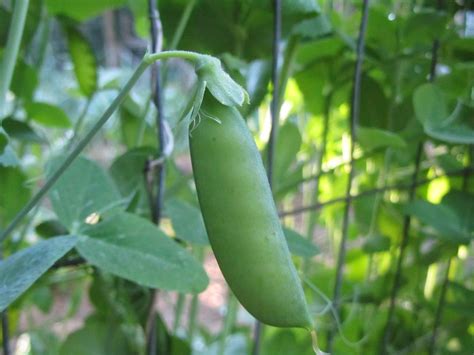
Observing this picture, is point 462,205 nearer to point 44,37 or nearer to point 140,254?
point 140,254

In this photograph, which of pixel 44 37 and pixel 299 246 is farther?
pixel 44 37

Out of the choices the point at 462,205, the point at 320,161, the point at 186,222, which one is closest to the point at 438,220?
the point at 462,205

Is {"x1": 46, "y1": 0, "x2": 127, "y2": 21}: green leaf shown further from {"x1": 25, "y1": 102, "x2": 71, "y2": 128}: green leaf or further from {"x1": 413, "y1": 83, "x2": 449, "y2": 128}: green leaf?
{"x1": 413, "y1": 83, "x2": 449, "y2": 128}: green leaf

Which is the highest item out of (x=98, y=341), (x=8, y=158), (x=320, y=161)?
(x=8, y=158)

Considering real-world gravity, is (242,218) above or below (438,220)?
above

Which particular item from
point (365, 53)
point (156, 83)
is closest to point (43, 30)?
point (156, 83)

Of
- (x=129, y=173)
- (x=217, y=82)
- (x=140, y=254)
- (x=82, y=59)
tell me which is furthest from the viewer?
(x=82, y=59)

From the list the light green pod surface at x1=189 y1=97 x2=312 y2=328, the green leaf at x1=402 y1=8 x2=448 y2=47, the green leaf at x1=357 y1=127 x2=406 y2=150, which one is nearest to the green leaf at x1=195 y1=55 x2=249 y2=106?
the light green pod surface at x1=189 y1=97 x2=312 y2=328
